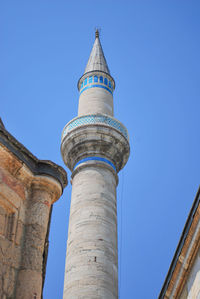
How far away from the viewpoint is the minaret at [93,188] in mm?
8062

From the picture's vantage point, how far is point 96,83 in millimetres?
13000

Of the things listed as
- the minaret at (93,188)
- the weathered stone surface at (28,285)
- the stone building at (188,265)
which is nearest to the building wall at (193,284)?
the stone building at (188,265)

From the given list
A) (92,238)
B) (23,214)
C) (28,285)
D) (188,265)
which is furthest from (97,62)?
Answer: (28,285)

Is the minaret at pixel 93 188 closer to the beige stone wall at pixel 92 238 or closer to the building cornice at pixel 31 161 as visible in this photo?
the beige stone wall at pixel 92 238

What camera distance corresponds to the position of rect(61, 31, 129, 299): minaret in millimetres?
8062

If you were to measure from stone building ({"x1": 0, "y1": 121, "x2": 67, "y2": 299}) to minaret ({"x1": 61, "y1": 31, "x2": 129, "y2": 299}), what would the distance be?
545cm

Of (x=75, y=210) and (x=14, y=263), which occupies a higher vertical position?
(x=75, y=210)

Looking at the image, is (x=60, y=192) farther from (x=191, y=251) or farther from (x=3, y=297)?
(x=191, y=251)

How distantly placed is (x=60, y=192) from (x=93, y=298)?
17.5 feet

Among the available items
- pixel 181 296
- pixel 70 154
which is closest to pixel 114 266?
pixel 70 154

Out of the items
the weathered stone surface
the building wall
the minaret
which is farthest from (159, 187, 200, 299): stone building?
the minaret

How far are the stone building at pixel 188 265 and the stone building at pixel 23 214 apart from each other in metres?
1.44

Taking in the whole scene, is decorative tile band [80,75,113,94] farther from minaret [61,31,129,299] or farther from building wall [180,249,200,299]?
building wall [180,249,200,299]

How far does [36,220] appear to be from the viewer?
2512 millimetres
